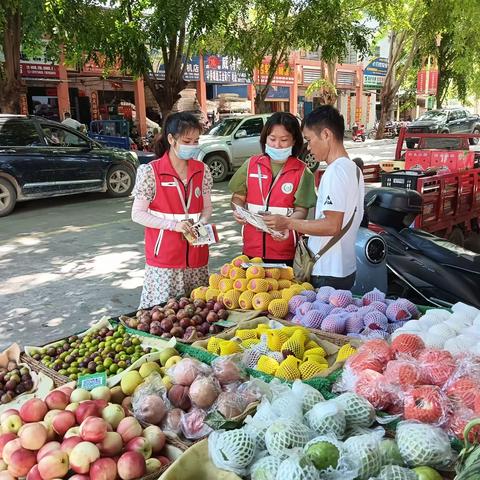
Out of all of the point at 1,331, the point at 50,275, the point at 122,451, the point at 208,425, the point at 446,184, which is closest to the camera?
the point at 122,451

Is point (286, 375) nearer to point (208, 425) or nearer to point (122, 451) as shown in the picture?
point (208, 425)

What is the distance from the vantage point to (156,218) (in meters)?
3.15

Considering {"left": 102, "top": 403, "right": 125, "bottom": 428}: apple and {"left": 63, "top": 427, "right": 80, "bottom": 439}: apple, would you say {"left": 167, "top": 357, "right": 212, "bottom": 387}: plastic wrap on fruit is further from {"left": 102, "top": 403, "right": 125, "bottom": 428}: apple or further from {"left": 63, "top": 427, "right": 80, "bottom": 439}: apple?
{"left": 63, "top": 427, "right": 80, "bottom": 439}: apple

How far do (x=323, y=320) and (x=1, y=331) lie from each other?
11.1ft

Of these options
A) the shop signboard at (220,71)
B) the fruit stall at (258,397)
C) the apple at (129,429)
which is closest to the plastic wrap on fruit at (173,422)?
the fruit stall at (258,397)

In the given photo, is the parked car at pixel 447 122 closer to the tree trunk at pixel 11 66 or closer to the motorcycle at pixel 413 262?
the tree trunk at pixel 11 66

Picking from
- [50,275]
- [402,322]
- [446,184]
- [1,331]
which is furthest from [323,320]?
[50,275]

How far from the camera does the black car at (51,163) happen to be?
31.6 ft

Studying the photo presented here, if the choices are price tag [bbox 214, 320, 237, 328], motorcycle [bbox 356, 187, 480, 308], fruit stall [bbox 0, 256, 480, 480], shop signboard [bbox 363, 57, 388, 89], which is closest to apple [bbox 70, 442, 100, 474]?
fruit stall [bbox 0, 256, 480, 480]

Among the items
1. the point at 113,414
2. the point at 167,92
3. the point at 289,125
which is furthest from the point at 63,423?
the point at 167,92

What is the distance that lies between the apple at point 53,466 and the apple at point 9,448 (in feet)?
0.47

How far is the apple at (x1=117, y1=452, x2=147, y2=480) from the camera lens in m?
1.60

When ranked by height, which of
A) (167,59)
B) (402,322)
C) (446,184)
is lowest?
(402,322)

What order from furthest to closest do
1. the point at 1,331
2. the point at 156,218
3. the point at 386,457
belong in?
1. the point at 1,331
2. the point at 156,218
3. the point at 386,457
